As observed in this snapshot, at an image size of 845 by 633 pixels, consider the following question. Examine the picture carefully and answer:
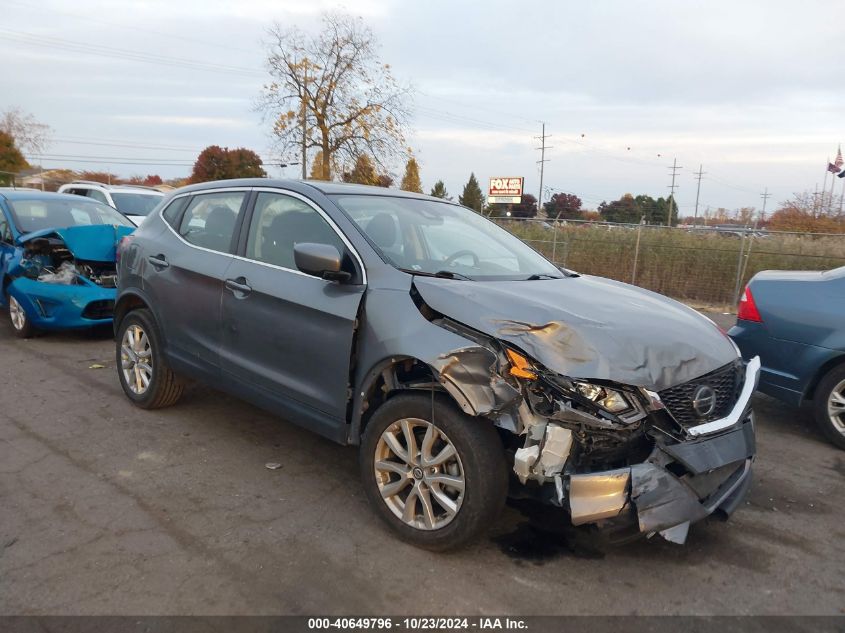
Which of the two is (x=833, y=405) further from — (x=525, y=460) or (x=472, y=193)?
(x=472, y=193)

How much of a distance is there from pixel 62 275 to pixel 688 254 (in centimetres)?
1192

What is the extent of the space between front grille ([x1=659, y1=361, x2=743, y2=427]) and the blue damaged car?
6264 millimetres

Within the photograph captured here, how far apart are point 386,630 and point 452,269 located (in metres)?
1.97

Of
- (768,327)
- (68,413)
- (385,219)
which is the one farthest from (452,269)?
(68,413)

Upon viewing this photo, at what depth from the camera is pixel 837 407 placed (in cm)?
466

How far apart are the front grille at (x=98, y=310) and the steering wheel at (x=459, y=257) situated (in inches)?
191

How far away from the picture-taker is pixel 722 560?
3.10 metres

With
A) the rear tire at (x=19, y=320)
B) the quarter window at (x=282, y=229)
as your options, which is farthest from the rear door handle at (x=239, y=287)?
the rear tire at (x=19, y=320)

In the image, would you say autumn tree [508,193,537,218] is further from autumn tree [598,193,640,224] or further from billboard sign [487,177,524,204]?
billboard sign [487,177,524,204]

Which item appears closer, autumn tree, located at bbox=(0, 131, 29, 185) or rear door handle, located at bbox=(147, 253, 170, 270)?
Answer: rear door handle, located at bbox=(147, 253, 170, 270)

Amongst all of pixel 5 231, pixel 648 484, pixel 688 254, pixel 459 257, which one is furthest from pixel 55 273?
pixel 688 254

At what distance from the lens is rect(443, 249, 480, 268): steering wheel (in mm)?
3777

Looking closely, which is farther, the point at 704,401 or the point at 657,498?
the point at 704,401

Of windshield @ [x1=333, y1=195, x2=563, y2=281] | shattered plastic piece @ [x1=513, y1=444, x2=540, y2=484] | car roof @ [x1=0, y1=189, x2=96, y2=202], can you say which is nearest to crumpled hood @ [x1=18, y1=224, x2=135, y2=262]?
car roof @ [x1=0, y1=189, x2=96, y2=202]
